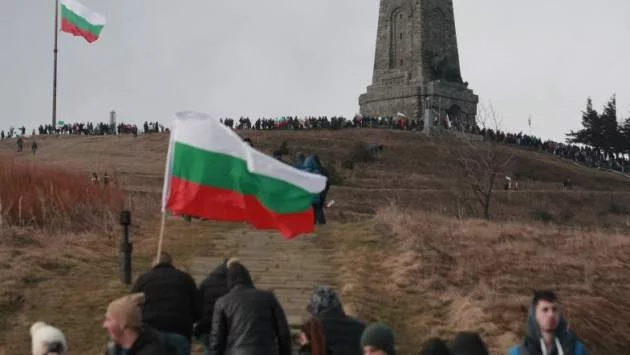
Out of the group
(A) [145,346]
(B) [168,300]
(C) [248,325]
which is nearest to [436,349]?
(A) [145,346]

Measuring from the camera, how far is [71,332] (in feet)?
29.6

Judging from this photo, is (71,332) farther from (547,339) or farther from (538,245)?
(538,245)

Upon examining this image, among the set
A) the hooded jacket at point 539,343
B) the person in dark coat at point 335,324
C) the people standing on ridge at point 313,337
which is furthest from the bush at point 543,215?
the hooded jacket at point 539,343

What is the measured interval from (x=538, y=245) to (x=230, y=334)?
31.2 ft

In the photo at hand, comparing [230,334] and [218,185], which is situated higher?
[218,185]

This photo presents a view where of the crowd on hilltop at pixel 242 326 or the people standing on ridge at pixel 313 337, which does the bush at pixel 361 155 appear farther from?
the people standing on ridge at pixel 313 337

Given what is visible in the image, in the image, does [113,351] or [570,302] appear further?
[570,302]

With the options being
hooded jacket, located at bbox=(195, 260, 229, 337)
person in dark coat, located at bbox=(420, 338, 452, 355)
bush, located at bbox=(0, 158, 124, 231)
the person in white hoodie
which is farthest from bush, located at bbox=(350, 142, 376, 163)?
the person in white hoodie

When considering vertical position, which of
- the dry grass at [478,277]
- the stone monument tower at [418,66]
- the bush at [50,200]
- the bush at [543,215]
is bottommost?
the dry grass at [478,277]

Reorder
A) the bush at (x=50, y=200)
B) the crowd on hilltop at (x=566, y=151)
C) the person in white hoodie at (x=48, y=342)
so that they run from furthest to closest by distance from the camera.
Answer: the crowd on hilltop at (x=566, y=151), the bush at (x=50, y=200), the person in white hoodie at (x=48, y=342)

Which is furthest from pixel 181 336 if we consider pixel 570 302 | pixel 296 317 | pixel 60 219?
pixel 60 219

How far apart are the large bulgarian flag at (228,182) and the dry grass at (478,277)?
7.30 feet

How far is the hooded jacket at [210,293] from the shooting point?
7.48 m

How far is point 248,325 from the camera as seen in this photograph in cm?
626
